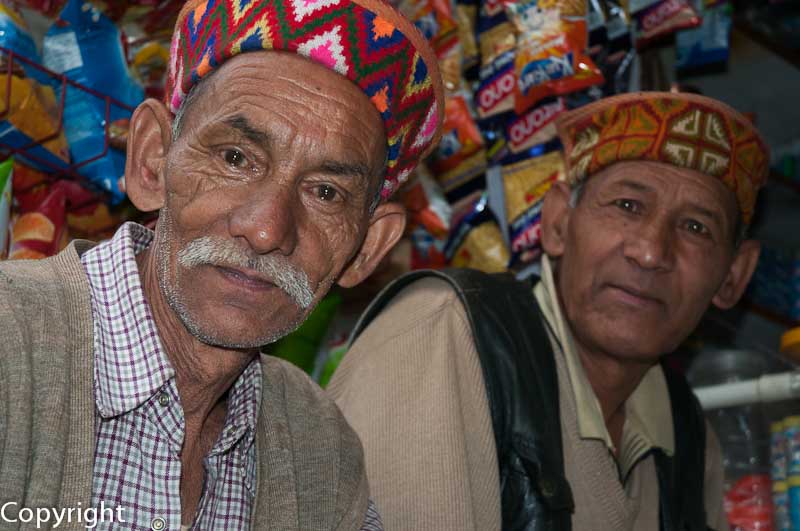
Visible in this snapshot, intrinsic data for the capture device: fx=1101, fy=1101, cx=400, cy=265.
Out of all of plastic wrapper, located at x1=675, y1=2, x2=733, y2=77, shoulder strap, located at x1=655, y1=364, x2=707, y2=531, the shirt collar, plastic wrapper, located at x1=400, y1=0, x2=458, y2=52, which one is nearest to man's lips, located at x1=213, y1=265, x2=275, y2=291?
the shirt collar

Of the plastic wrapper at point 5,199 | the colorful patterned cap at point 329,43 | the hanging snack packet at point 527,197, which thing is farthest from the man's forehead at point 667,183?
the plastic wrapper at point 5,199

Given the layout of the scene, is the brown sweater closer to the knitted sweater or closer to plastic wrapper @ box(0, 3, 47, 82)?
the knitted sweater

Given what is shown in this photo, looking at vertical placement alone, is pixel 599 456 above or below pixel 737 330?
above

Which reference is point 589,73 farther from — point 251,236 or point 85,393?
point 85,393

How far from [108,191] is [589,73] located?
146cm

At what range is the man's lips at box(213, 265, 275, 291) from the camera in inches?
65.7

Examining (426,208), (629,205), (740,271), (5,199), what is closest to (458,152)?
(426,208)

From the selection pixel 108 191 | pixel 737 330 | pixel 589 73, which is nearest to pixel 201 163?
pixel 108 191

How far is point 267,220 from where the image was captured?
65.4 inches

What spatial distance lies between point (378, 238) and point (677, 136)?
1035mm

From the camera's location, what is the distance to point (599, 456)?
254cm

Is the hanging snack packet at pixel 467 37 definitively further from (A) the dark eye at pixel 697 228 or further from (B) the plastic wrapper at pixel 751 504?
(B) the plastic wrapper at pixel 751 504

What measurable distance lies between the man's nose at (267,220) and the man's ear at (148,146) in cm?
27

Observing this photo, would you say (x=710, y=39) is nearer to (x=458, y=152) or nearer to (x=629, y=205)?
(x=458, y=152)
